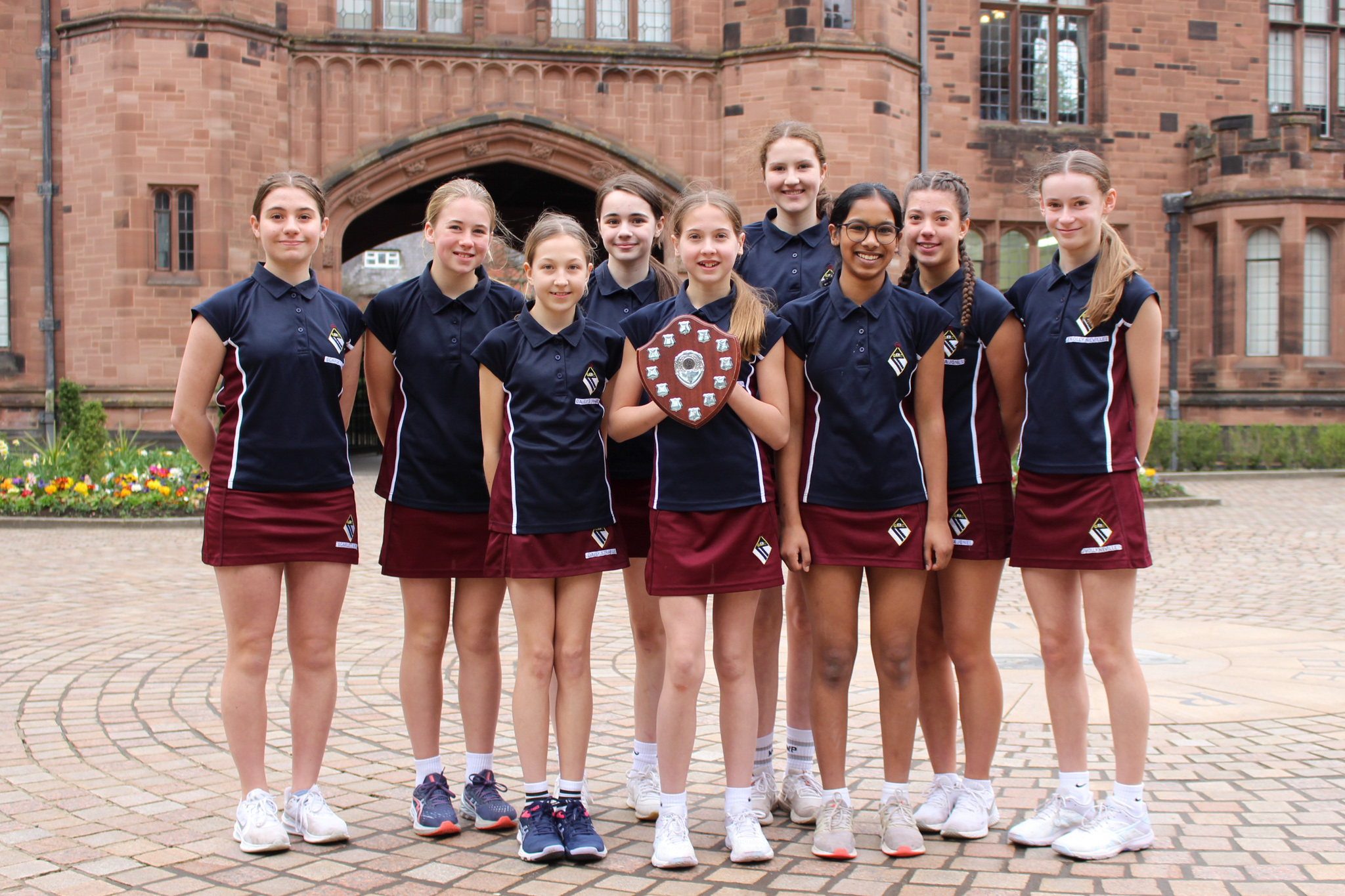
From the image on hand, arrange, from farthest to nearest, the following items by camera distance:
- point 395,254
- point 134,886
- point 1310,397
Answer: point 395,254 → point 1310,397 → point 134,886

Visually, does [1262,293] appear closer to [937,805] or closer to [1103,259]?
[1103,259]

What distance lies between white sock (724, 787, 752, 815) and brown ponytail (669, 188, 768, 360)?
1.27 metres

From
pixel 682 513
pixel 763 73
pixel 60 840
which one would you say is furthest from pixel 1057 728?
pixel 763 73

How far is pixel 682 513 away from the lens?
138 inches

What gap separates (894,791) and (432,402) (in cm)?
186

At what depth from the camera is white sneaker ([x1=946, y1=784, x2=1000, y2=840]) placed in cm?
358

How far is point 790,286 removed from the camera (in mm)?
4023

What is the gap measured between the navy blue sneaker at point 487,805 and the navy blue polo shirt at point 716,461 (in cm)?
108

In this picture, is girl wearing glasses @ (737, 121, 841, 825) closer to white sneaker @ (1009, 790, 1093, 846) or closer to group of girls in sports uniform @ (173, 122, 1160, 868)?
group of girls in sports uniform @ (173, 122, 1160, 868)

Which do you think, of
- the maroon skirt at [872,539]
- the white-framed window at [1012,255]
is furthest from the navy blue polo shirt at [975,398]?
the white-framed window at [1012,255]

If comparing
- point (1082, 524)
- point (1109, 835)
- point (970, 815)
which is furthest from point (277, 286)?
point (1109, 835)

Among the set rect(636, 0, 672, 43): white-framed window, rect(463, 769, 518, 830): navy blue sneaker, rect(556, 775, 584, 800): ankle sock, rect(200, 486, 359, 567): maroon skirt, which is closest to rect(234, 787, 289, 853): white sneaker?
rect(463, 769, 518, 830): navy blue sneaker

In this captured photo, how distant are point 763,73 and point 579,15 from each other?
9.85 ft

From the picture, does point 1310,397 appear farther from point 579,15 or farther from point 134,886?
point 134,886
